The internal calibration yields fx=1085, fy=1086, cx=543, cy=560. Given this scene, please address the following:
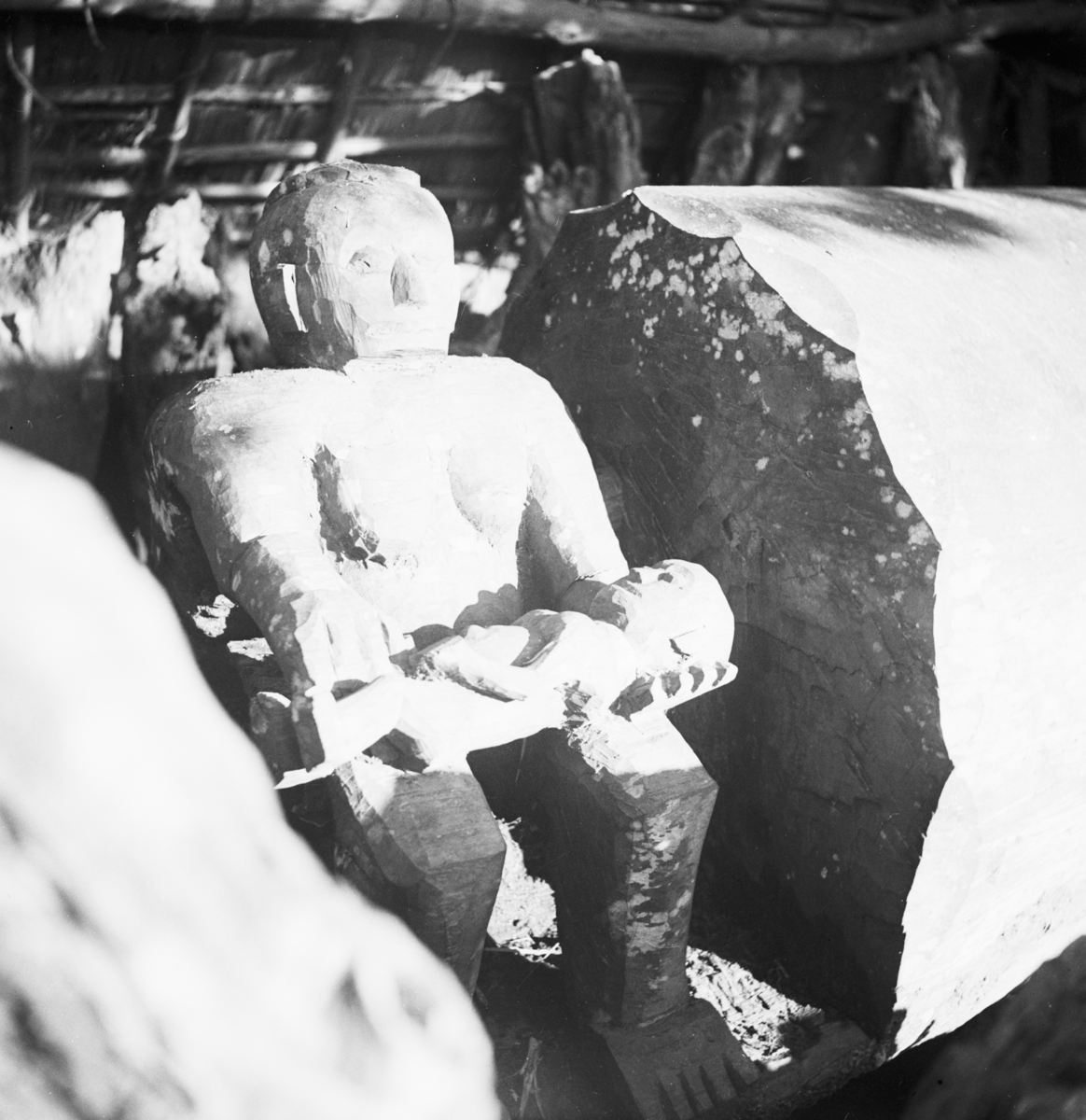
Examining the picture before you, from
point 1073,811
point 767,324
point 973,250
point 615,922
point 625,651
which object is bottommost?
point 615,922

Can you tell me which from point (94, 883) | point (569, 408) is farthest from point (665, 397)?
point (94, 883)

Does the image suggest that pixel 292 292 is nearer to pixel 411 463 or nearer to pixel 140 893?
pixel 411 463

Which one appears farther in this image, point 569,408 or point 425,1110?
point 569,408

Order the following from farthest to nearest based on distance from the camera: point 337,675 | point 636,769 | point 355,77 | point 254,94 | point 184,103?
point 355,77 → point 254,94 → point 184,103 → point 636,769 → point 337,675

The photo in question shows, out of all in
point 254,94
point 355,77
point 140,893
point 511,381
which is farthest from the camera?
point 355,77

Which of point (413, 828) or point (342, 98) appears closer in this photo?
point (413, 828)

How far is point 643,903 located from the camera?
1271 mm

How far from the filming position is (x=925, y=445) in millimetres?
1267

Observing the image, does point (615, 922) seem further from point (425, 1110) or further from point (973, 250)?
point (973, 250)

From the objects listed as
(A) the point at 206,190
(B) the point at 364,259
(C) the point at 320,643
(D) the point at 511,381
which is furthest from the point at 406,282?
(A) the point at 206,190

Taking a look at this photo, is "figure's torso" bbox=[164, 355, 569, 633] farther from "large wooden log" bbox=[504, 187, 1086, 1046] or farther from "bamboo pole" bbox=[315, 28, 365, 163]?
"bamboo pole" bbox=[315, 28, 365, 163]

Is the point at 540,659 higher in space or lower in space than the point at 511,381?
lower

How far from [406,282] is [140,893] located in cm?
84

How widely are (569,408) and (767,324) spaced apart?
16.7 inches
